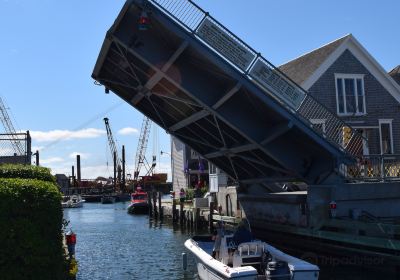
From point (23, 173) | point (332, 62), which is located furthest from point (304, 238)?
point (332, 62)

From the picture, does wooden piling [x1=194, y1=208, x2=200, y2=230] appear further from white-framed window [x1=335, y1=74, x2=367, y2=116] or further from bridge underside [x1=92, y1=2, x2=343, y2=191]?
white-framed window [x1=335, y1=74, x2=367, y2=116]

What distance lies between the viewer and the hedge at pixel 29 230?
769 centimetres

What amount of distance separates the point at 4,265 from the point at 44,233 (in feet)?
2.49

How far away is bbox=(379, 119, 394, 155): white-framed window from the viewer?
1080 inches

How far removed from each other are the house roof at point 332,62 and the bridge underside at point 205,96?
8527mm

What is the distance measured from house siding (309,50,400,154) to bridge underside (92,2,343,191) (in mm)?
8451

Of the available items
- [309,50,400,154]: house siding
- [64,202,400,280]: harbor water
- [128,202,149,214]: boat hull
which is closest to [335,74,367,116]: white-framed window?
[309,50,400,154]: house siding

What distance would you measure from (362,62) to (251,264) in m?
18.6

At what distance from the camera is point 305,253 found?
57.8ft

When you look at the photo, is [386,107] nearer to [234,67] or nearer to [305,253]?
[305,253]

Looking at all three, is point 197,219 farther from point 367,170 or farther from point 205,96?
point 205,96

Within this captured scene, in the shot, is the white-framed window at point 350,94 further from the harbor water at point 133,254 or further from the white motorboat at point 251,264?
the white motorboat at point 251,264

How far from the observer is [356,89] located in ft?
89.7

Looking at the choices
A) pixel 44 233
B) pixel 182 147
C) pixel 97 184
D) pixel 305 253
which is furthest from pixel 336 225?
pixel 97 184
